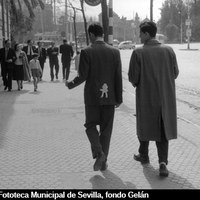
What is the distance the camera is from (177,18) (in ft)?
407

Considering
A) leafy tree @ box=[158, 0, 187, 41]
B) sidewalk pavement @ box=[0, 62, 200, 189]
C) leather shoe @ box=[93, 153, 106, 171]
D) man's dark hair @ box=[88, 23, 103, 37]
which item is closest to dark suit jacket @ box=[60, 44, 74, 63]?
sidewalk pavement @ box=[0, 62, 200, 189]

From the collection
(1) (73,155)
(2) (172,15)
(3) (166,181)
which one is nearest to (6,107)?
(1) (73,155)

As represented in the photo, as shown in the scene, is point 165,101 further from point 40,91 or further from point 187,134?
point 40,91

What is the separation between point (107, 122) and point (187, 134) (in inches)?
105

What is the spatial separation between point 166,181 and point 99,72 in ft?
4.96

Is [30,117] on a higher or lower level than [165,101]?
lower

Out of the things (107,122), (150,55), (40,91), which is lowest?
(40,91)

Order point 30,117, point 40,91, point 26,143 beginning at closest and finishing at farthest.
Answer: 1. point 26,143
2. point 30,117
3. point 40,91

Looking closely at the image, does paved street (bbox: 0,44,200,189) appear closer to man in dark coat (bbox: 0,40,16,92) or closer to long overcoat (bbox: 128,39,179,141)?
long overcoat (bbox: 128,39,179,141)

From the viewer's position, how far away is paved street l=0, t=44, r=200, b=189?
5.76 m

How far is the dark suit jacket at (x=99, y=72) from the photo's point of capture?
611 centimetres

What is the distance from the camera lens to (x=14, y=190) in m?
5.43

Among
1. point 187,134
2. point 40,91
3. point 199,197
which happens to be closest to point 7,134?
point 187,134

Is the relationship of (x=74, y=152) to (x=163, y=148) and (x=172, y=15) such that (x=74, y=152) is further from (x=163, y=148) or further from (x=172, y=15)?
(x=172, y=15)
